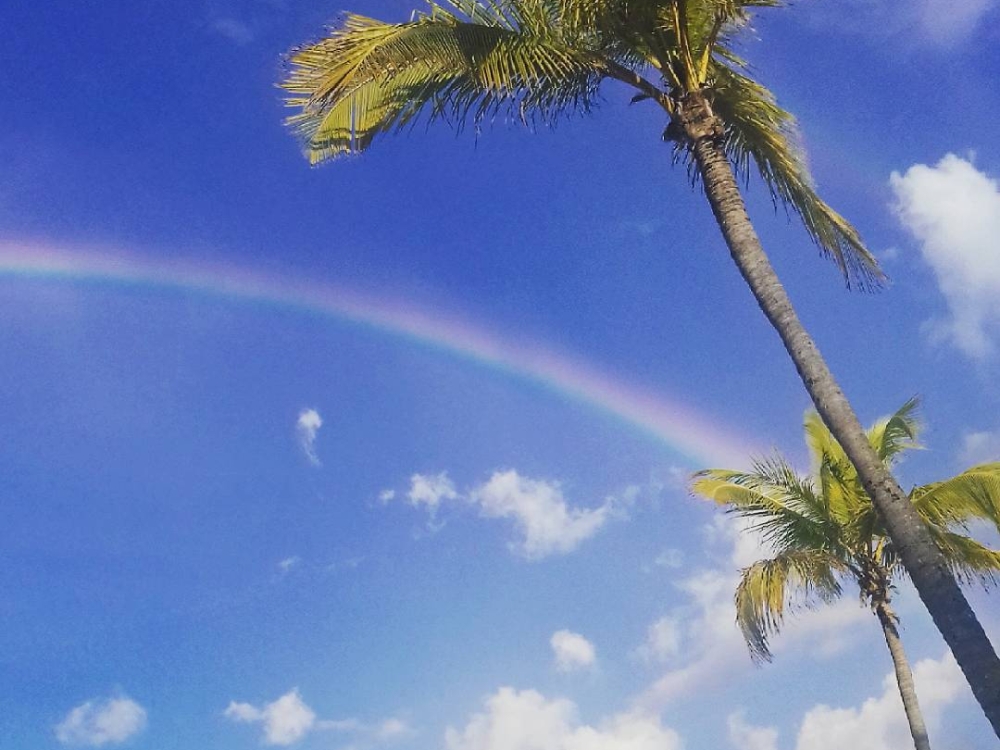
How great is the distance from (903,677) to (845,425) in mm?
12476

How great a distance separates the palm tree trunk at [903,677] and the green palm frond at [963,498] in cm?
253

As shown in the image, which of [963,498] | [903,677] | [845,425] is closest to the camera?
[845,425]

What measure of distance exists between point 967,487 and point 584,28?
9.62 meters

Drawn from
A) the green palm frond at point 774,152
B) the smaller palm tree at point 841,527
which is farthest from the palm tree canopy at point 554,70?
the smaller palm tree at point 841,527

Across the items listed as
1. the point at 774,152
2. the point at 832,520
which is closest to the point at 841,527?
the point at 832,520

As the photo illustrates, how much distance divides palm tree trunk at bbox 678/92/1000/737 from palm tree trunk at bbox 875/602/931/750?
11.5 meters

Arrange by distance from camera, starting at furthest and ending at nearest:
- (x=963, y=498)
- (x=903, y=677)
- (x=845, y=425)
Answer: (x=903, y=677), (x=963, y=498), (x=845, y=425)

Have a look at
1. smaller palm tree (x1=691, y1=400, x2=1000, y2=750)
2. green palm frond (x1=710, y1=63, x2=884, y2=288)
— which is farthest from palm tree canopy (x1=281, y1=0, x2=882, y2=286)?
smaller palm tree (x1=691, y1=400, x2=1000, y2=750)

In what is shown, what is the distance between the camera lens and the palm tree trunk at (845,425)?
673cm

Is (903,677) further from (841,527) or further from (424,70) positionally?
(424,70)

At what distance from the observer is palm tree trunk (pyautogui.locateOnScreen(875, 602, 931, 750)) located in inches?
691

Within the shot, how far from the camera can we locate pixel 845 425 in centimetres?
777

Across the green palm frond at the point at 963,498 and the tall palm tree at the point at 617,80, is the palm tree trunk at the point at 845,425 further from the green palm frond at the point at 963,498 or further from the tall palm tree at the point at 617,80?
the green palm frond at the point at 963,498

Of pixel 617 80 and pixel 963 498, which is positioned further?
pixel 963 498
